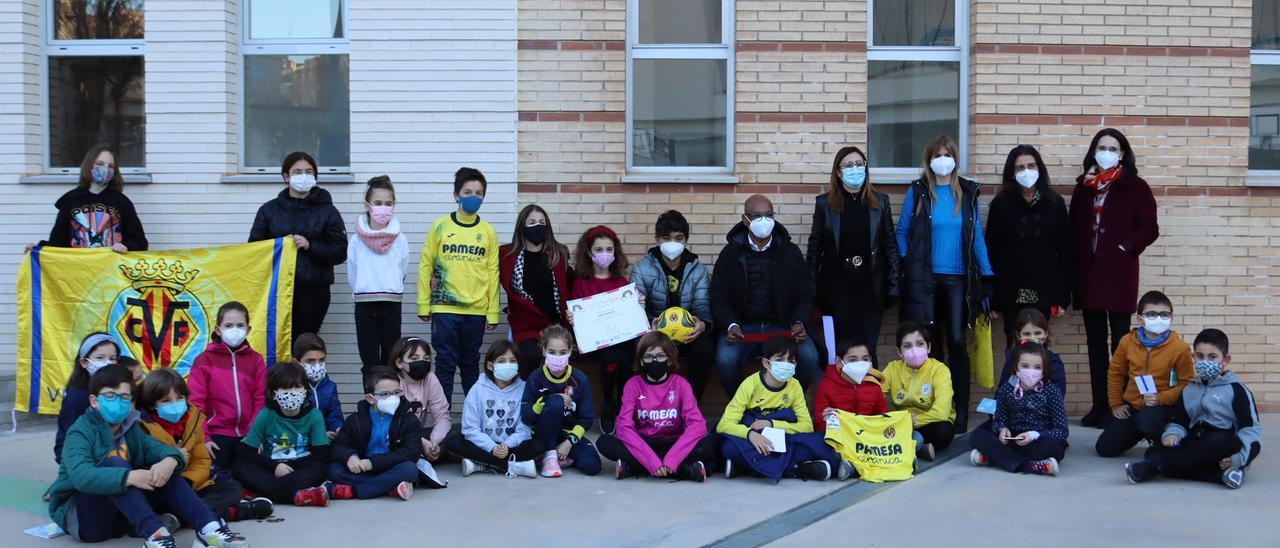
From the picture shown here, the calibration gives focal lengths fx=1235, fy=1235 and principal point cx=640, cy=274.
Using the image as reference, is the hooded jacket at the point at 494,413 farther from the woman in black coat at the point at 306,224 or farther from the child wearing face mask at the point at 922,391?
the child wearing face mask at the point at 922,391

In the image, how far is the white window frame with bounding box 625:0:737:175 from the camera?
385 inches

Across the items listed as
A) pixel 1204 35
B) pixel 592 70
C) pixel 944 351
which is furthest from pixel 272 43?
pixel 1204 35

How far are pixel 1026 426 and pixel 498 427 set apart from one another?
3.35 metres

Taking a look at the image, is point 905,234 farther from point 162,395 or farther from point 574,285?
point 162,395

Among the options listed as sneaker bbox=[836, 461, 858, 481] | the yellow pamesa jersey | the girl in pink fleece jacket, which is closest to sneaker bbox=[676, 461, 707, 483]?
the girl in pink fleece jacket

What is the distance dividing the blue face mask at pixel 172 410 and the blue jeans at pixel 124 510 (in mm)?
427

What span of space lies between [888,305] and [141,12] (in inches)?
251

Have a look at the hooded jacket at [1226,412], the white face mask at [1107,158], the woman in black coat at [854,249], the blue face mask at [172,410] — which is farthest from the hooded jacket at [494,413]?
the white face mask at [1107,158]

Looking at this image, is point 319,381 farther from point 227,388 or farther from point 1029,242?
point 1029,242

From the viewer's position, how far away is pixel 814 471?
24.6ft

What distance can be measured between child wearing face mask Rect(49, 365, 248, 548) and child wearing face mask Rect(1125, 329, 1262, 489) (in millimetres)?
5265

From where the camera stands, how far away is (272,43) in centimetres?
994

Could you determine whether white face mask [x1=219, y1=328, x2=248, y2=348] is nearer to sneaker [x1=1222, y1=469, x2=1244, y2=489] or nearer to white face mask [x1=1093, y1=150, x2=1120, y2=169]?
sneaker [x1=1222, y1=469, x2=1244, y2=489]

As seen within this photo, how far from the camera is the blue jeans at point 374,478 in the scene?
7082 millimetres
